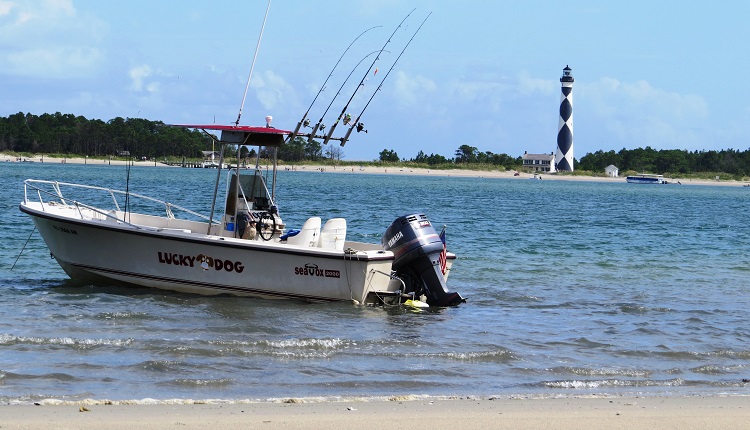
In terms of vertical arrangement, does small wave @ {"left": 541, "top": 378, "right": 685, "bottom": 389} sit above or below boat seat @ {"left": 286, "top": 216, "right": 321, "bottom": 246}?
below

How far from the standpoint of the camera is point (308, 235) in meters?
13.3

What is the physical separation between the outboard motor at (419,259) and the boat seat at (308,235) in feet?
3.35

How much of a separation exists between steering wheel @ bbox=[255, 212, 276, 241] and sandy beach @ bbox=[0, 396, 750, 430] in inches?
221

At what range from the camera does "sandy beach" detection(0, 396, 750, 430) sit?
23.2ft

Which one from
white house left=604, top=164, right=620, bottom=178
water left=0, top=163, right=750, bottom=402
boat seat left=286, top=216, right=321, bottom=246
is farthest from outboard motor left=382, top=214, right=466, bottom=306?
white house left=604, top=164, right=620, bottom=178

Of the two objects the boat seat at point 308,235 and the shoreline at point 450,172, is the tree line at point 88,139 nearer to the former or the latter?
the shoreline at point 450,172

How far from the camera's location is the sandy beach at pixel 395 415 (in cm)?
707

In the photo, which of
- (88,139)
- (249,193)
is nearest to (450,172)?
(88,139)

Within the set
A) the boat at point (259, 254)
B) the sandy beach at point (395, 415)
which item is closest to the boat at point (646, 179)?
the boat at point (259, 254)

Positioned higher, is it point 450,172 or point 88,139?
point 88,139

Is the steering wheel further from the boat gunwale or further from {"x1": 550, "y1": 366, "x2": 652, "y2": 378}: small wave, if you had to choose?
{"x1": 550, "y1": 366, "x2": 652, "y2": 378}: small wave

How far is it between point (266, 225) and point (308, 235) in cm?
63

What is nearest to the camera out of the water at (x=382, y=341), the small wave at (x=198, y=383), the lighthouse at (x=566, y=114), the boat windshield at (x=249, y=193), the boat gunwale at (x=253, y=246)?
the small wave at (x=198, y=383)

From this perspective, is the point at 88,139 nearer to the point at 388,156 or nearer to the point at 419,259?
the point at 388,156
